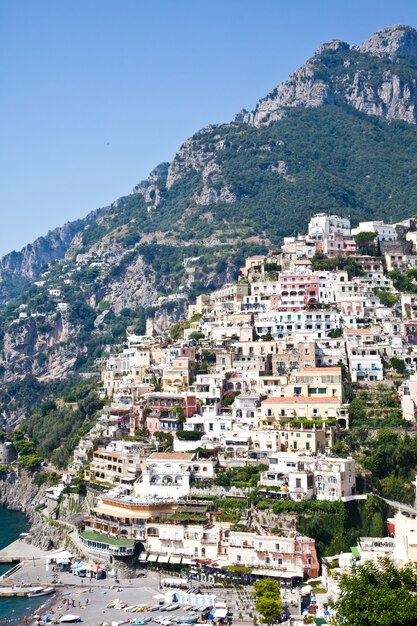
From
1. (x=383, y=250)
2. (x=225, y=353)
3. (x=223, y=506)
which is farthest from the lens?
(x=383, y=250)

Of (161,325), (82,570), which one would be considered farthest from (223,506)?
(161,325)

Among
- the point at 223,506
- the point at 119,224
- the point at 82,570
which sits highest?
the point at 119,224

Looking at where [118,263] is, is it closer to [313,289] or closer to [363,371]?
[313,289]

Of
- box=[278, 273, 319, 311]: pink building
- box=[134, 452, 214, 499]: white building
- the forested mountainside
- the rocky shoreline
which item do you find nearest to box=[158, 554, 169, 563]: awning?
box=[134, 452, 214, 499]: white building

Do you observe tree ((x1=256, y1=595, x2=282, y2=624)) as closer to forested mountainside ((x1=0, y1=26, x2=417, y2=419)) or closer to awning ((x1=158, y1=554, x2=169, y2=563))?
awning ((x1=158, y1=554, x2=169, y2=563))

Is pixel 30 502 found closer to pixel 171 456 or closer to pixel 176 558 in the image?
pixel 171 456
